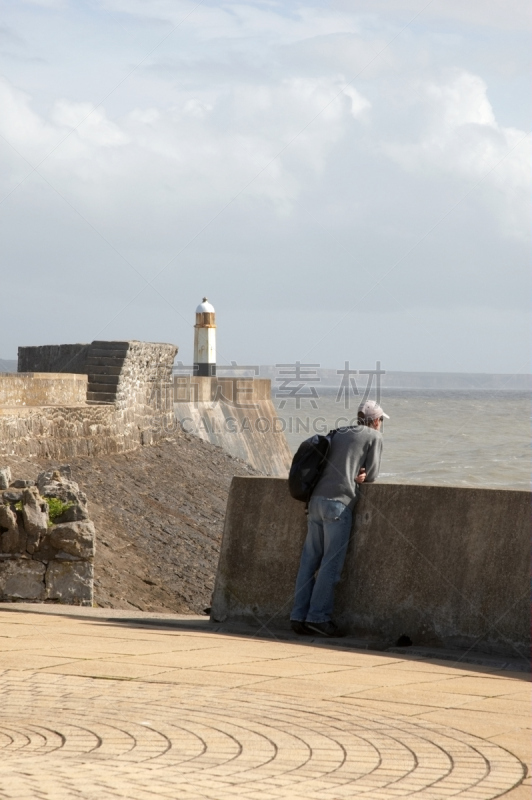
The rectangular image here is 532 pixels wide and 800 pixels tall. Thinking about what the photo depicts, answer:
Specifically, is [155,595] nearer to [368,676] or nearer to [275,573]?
[275,573]

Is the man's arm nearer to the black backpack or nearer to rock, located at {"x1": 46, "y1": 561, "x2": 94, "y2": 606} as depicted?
the black backpack

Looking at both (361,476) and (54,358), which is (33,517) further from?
(54,358)

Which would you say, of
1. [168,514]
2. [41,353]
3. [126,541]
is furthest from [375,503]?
[41,353]

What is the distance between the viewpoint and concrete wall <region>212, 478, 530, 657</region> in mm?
5734

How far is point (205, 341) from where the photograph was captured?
30.1 meters

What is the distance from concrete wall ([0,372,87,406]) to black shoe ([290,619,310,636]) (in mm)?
12232

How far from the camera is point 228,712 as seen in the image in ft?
13.3

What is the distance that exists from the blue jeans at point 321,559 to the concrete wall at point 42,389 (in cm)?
1222

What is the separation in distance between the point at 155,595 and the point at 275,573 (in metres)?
7.28

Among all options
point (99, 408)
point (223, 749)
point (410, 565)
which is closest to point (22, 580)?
point (410, 565)

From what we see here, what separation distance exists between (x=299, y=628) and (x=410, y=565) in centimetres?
79

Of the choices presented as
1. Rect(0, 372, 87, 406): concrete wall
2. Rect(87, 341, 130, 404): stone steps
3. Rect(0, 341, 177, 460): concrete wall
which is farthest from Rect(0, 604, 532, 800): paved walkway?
Rect(87, 341, 130, 404): stone steps

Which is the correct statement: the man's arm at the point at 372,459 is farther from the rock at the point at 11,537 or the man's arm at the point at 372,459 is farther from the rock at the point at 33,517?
the rock at the point at 11,537

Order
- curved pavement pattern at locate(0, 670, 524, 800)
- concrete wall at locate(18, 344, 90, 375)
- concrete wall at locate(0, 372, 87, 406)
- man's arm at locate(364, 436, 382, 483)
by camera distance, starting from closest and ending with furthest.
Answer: curved pavement pattern at locate(0, 670, 524, 800), man's arm at locate(364, 436, 382, 483), concrete wall at locate(0, 372, 87, 406), concrete wall at locate(18, 344, 90, 375)
